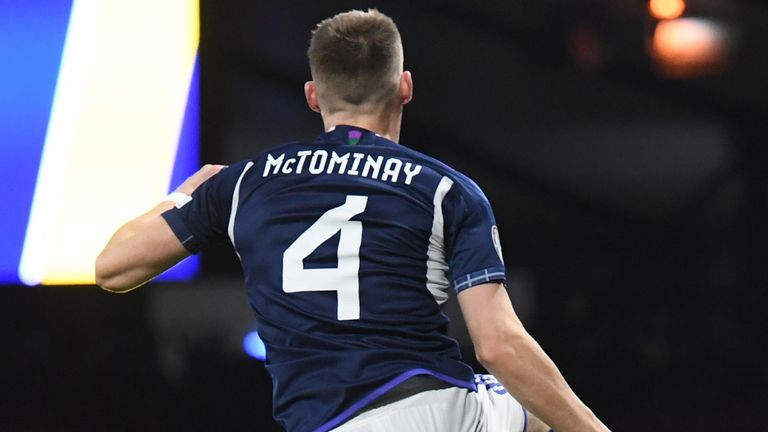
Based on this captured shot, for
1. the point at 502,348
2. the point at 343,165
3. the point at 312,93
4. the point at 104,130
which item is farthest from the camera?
the point at 104,130

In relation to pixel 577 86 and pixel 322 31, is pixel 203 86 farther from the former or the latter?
pixel 322 31

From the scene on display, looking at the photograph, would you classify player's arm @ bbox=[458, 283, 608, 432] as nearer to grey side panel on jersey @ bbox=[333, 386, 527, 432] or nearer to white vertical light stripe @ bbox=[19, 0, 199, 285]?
grey side panel on jersey @ bbox=[333, 386, 527, 432]

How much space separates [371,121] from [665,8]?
3.30 metres

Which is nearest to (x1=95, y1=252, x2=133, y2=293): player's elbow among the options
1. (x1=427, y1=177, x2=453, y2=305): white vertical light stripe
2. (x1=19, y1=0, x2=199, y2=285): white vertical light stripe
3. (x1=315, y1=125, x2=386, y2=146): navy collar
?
(x1=315, y1=125, x2=386, y2=146): navy collar

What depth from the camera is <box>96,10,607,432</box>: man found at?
1.87 meters

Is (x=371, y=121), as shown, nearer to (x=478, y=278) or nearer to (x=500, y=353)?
(x=478, y=278)

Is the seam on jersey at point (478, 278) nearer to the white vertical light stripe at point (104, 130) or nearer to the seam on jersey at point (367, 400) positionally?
the seam on jersey at point (367, 400)

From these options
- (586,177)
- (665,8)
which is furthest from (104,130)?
(665,8)

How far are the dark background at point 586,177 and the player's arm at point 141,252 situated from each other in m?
2.74

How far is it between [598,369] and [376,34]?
10.6ft

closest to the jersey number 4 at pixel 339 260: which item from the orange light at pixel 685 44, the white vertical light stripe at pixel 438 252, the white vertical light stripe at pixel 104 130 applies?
the white vertical light stripe at pixel 438 252

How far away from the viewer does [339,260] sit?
1903 mm

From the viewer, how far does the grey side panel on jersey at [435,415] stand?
1.87 metres

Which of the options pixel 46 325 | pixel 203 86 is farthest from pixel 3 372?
pixel 203 86
